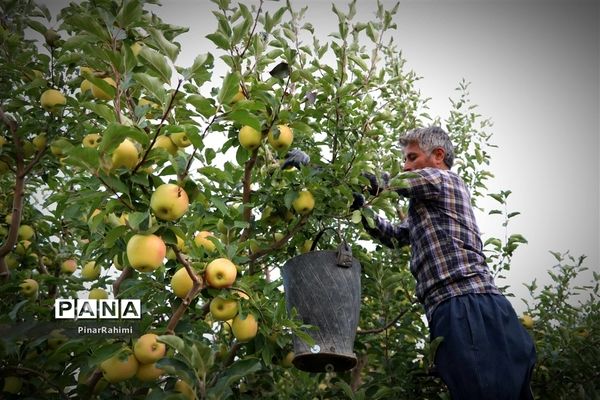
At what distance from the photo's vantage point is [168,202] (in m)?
1.32

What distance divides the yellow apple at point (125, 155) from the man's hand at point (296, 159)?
759 mm

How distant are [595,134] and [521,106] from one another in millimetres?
651

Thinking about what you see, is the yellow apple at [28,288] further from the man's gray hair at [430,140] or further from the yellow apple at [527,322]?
the yellow apple at [527,322]

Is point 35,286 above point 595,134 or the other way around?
the other way around

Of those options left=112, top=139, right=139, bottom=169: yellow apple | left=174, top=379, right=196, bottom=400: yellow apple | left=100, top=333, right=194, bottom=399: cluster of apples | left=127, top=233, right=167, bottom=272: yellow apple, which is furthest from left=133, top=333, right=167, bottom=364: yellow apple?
left=112, top=139, right=139, bottom=169: yellow apple

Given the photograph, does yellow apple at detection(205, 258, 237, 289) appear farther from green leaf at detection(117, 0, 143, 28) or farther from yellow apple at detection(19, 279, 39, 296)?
yellow apple at detection(19, 279, 39, 296)

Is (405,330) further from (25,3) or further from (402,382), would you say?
(25,3)

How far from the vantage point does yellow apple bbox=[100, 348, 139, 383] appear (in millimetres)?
1507

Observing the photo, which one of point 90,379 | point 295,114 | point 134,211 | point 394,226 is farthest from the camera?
point 394,226

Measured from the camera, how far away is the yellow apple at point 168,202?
1.32m

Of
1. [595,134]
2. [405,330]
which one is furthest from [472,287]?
[595,134]

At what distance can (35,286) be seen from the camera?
215 cm

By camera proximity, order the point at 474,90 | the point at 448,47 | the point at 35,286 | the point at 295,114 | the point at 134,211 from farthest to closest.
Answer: the point at 448,47, the point at 474,90, the point at 35,286, the point at 295,114, the point at 134,211

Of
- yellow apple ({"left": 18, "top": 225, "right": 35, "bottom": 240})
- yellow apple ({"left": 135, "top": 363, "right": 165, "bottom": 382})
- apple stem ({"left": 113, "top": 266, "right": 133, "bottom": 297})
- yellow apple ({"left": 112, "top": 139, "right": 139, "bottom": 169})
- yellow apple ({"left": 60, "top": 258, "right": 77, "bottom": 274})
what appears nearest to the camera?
yellow apple ({"left": 112, "top": 139, "right": 139, "bottom": 169})
